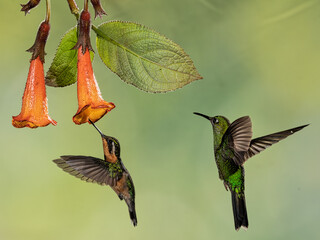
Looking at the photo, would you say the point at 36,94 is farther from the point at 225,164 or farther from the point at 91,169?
the point at 225,164

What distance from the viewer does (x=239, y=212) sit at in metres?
0.86

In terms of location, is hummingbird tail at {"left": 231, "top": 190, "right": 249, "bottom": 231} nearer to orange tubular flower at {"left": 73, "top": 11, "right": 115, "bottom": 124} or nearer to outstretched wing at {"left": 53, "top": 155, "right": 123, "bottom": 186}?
outstretched wing at {"left": 53, "top": 155, "right": 123, "bottom": 186}

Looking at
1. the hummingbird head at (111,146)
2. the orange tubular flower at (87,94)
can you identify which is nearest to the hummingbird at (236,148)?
the hummingbird head at (111,146)

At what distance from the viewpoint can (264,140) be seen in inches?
32.4

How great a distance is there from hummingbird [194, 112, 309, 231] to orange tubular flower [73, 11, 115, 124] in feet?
0.86

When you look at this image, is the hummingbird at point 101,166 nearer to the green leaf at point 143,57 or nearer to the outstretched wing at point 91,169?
the outstretched wing at point 91,169

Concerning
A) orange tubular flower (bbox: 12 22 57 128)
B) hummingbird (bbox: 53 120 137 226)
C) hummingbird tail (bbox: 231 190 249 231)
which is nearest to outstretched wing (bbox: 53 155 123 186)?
hummingbird (bbox: 53 120 137 226)

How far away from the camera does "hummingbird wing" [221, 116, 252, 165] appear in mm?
725

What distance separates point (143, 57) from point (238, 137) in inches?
10.3

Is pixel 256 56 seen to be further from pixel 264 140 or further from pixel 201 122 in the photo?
pixel 264 140

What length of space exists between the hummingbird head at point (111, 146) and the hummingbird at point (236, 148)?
16 cm

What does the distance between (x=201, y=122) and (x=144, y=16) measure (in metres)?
0.44

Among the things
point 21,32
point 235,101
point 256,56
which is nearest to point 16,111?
point 21,32

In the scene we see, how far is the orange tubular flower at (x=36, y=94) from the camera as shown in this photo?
56 cm
